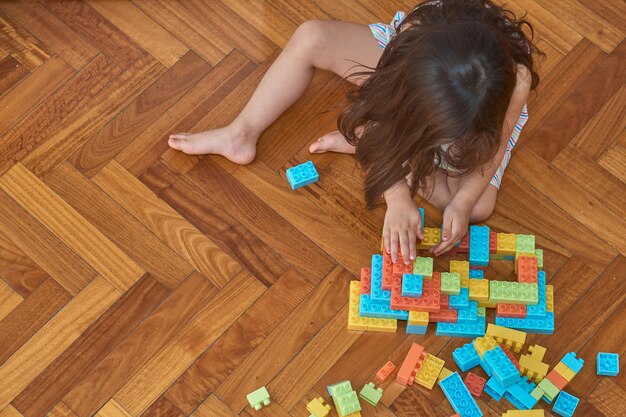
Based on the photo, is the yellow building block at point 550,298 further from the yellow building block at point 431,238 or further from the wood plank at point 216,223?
the wood plank at point 216,223

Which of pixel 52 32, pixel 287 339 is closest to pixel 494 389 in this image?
pixel 287 339

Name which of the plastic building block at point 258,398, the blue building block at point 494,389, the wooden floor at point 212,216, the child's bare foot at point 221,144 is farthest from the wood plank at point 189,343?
the blue building block at point 494,389

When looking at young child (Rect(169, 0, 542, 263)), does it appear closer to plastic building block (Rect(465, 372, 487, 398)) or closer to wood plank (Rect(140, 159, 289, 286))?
wood plank (Rect(140, 159, 289, 286))

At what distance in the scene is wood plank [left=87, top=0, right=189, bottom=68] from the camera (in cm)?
167

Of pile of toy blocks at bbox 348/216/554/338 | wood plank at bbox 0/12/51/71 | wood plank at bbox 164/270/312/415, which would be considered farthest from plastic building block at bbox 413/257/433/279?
wood plank at bbox 0/12/51/71

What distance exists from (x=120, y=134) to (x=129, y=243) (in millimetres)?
234

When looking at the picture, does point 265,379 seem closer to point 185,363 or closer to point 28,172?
point 185,363

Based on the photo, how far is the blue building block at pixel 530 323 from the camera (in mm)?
1425

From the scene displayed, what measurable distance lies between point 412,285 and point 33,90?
87cm

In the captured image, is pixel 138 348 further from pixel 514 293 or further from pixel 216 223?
pixel 514 293

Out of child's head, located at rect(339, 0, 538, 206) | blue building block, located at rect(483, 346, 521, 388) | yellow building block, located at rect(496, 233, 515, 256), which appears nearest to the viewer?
child's head, located at rect(339, 0, 538, 206)

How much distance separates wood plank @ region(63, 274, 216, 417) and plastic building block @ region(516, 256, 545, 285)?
1.82 ft

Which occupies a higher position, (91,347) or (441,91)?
(441,91)

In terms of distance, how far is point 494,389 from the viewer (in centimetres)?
138
